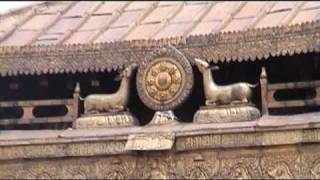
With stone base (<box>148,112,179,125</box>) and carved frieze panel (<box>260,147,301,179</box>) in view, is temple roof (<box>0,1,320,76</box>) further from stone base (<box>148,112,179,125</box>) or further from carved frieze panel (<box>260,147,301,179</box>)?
carved frieze panel (<box>260,147,301,179</box>)

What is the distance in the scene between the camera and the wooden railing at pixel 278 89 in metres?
10.9

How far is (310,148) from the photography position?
1049 cm

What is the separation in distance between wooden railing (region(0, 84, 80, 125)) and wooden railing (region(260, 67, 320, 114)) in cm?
248

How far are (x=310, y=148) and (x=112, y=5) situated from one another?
4.87 m

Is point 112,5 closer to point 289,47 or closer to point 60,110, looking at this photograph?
point 60,110

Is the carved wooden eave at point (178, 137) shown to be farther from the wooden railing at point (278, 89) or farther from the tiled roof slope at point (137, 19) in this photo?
the tiled roof slope at point (137, 19)

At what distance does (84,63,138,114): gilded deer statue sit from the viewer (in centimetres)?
1154

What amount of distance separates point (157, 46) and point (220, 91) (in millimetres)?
1089

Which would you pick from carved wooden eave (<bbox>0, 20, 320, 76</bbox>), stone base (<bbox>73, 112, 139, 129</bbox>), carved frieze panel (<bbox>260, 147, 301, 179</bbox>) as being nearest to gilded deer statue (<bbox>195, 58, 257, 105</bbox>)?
carved wooden eave (<bbox>0, 20, 320, 76</bbox>)

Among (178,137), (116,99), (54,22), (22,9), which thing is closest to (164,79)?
(116,99)

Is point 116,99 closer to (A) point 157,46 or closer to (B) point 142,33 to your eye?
(A) point 157,46

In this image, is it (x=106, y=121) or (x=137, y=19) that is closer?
(x=106, y=121)

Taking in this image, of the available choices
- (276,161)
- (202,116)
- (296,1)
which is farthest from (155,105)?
(296,1)

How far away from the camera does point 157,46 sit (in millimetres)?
11570
